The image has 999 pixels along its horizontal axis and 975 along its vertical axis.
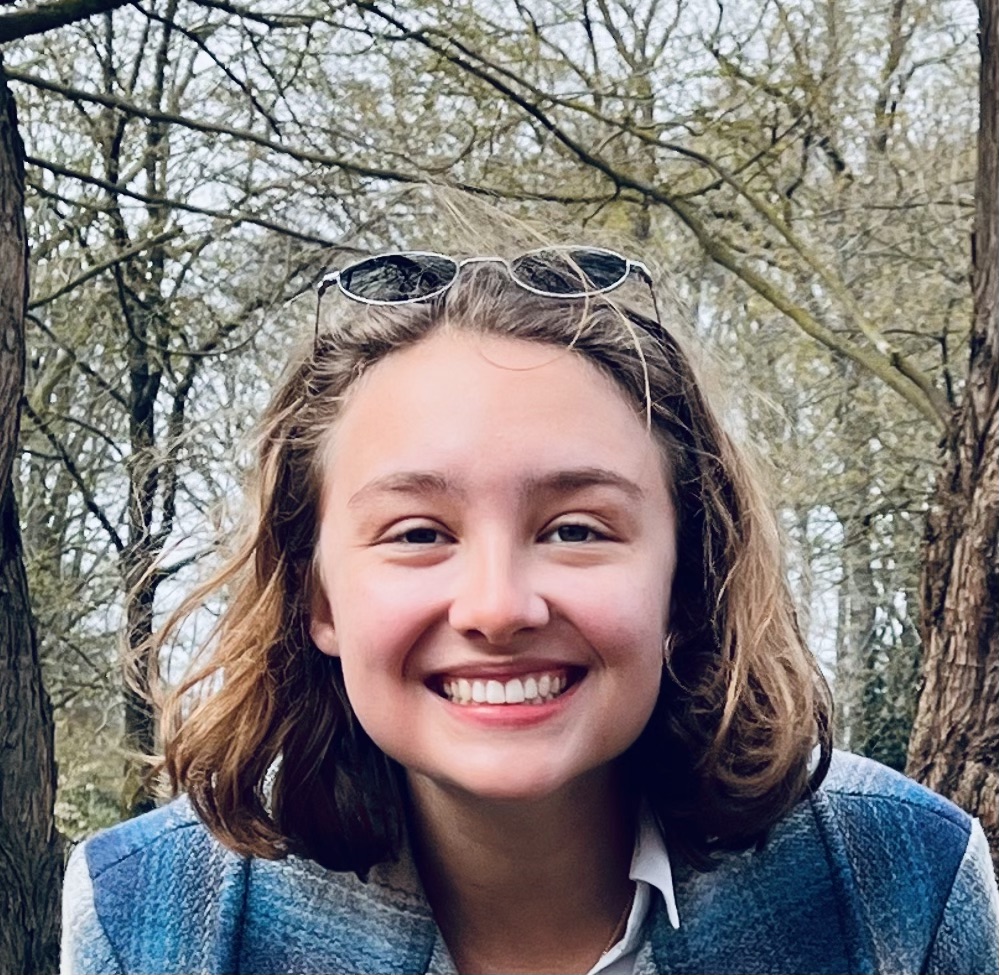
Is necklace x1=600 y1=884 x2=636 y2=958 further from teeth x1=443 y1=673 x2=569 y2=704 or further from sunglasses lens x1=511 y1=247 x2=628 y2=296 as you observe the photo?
sunglasses lens x1=511 y1=247 x2=628 y2=296

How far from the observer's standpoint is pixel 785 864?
124 cm

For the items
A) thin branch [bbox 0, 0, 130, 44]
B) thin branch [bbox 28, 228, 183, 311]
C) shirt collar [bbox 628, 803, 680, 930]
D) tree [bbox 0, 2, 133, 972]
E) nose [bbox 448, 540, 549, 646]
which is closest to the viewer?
nose [bbox 448, 540, 549, 646]

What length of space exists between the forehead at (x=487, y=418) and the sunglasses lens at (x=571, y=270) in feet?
0.35

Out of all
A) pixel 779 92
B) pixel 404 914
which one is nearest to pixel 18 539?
pixel 404 914

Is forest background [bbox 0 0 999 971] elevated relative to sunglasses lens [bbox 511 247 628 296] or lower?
elevated

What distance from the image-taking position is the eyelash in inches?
39.8

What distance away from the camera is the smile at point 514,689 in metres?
1.00

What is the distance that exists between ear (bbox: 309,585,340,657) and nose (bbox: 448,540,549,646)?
0.26 meters

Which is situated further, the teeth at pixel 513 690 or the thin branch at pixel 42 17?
the thin branch at pixel 42 17

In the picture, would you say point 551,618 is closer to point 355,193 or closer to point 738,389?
point 738,389

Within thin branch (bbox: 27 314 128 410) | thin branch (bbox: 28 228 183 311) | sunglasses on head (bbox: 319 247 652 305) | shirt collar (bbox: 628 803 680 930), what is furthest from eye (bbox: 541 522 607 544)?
thin branch (bbox: 27 314 128 410)

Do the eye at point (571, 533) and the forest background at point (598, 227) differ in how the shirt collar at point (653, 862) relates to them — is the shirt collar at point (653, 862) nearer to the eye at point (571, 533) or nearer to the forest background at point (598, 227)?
the eye at point (571, 533)

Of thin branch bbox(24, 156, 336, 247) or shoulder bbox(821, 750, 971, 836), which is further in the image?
thin branch bbox(24, 156, 336, 247)

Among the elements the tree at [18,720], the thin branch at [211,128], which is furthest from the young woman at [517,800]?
the thin branch at [211,128]
